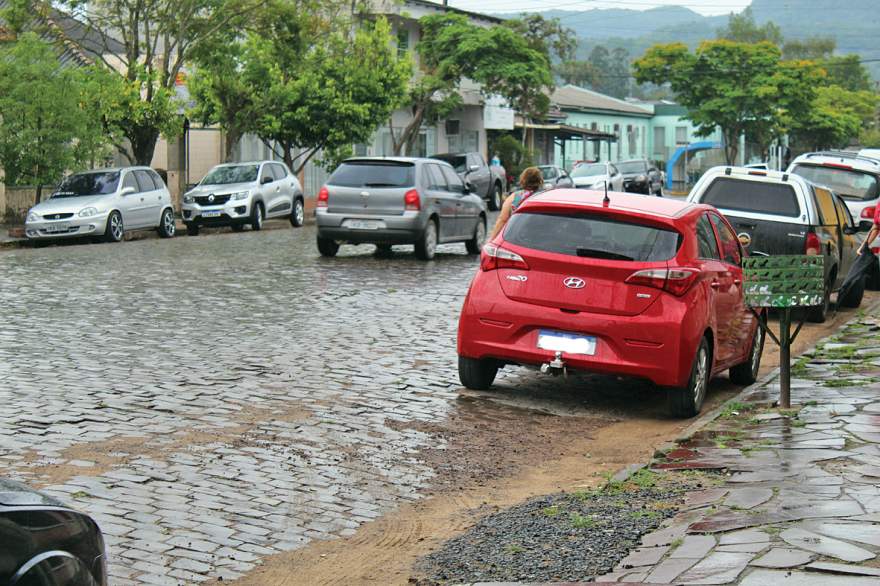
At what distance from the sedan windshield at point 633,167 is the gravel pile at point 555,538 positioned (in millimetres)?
46786

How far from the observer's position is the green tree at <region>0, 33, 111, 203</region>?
29016mm

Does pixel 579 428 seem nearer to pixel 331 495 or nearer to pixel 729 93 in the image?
pixel 331 495

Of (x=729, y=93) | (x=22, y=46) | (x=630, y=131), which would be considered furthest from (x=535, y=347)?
(x=630, y=131)

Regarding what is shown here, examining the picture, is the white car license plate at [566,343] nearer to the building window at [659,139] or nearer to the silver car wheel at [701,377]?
the silver car wheel at [701,377]

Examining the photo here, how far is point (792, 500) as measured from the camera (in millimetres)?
6773

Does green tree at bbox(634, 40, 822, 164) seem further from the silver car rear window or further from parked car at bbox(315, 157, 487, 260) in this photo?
the silver car rear window

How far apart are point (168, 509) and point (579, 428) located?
11.9 feet

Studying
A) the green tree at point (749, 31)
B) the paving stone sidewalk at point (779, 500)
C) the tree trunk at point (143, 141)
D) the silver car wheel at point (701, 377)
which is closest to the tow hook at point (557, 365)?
the silver car wheel at point (701, 377)

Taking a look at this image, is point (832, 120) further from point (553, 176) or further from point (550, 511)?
point (550, 511)

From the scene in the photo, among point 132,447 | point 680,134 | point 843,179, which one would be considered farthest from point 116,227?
point 680,134

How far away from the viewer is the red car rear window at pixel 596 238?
10.0 m

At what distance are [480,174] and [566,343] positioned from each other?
33637 millimetres

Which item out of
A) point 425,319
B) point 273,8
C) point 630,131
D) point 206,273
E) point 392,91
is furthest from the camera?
point 630,131

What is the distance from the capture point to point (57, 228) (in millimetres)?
26734
